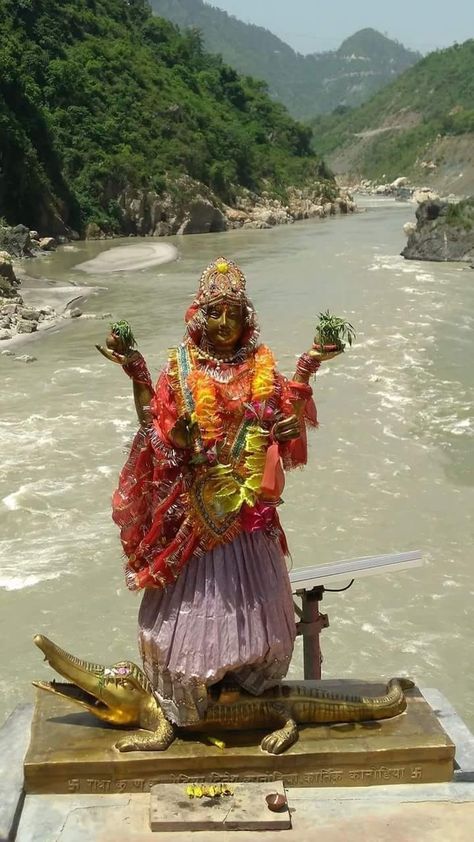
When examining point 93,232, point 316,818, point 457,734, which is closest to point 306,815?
point 316,818

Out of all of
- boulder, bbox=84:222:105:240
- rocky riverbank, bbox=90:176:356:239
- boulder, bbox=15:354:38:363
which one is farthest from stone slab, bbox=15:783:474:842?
rocky riverbank, bbox=90:176:356:239

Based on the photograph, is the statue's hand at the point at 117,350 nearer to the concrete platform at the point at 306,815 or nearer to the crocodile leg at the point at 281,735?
the crocodile leg at the point at 281,735

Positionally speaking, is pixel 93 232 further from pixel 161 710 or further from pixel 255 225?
pixel 161 710

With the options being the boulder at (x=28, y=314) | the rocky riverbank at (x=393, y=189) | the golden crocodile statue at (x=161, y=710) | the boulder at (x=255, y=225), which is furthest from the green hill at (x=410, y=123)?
the golden crocodile statue at (x=161, y=710)

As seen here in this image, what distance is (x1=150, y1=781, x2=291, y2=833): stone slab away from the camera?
2873mm

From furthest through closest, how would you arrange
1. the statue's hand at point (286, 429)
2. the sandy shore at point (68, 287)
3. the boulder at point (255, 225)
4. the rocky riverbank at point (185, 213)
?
the boulder at point (255, 225), the rocky riverbank at point (185, 213), the sandy shore at point (68, 287), the statue's hand at point (286, 429)

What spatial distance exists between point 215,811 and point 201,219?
45.0 meters

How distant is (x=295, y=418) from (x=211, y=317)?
52 centimetres

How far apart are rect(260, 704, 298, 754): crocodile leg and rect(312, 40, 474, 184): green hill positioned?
95726mm

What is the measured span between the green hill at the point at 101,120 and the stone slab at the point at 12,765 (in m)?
36.1

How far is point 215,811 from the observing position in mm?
2926

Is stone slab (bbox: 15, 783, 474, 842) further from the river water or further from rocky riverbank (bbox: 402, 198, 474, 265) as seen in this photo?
rocky riverbank (bbox: 402, 198, 474, 265)

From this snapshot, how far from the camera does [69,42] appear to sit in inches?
1919

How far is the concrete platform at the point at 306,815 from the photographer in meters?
2.87
